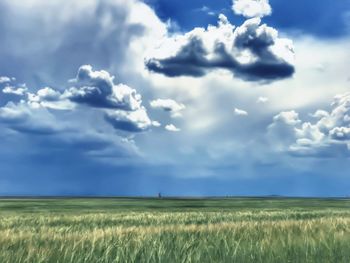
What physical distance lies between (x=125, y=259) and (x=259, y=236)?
3644mm

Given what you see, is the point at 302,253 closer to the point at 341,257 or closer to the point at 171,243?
the point at 341,257

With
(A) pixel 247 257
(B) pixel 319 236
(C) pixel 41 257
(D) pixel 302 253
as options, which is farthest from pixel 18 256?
(B) pixel 319 236

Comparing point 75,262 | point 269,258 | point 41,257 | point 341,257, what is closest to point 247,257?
point 269,258

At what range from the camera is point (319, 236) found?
9445 millimetres

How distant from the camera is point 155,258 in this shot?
7.27 meters

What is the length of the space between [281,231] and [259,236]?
853 mm

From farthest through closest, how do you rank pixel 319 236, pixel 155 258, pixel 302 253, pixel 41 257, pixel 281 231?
1. pixel 281 231
2. pixel 319 236
3. pixel 302 253
4. pixel 155 258
5. pixel 41 257

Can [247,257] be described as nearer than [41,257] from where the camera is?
No

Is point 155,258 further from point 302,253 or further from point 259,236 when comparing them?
point 259,236

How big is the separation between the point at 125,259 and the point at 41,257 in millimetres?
1171

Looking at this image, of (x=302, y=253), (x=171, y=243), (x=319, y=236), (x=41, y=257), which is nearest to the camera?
(x=41, y=257)

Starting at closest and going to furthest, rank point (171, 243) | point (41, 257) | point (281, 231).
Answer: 1. point (41, 257)
2. point (171, 243)
3. point (281, 231)

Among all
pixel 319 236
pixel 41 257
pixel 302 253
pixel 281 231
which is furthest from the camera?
pixel 281 231

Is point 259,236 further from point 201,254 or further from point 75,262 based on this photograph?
point 75,262
